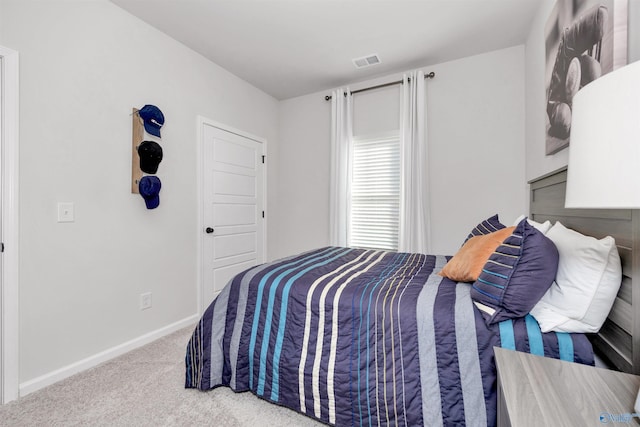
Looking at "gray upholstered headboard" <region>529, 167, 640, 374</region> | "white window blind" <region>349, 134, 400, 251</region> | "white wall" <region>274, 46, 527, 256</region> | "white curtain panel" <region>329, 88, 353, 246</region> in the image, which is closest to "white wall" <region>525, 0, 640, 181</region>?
"white wall" <region>274, 46, 527, 256</region>

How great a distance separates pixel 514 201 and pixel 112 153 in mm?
3576

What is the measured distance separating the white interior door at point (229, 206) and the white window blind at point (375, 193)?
1.23 meters

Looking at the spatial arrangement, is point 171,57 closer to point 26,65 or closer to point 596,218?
point 26,65

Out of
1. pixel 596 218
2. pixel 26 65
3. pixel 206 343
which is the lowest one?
pixel 206 343

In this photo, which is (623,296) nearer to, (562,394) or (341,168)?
(562,394)

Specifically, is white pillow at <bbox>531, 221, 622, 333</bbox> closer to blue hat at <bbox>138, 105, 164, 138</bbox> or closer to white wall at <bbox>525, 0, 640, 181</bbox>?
white wall at <bbox>525, 0, 640, 181</bbox>

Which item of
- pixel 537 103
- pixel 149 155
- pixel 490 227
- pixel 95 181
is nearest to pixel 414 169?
pixel 537 103

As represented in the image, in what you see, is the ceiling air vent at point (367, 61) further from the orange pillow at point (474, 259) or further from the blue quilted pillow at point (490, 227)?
the orange pillow at point (474, 259)

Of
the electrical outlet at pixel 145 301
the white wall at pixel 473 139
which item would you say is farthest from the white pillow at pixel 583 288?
the electrical outlet at pixel 145 301

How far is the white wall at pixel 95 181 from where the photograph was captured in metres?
1.80

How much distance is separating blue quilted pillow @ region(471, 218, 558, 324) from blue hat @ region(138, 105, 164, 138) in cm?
262

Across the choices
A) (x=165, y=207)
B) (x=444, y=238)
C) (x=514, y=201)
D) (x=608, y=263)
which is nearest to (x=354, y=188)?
(x=444, y=238)

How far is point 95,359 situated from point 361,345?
2017 millimetres

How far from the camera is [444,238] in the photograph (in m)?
3.13
